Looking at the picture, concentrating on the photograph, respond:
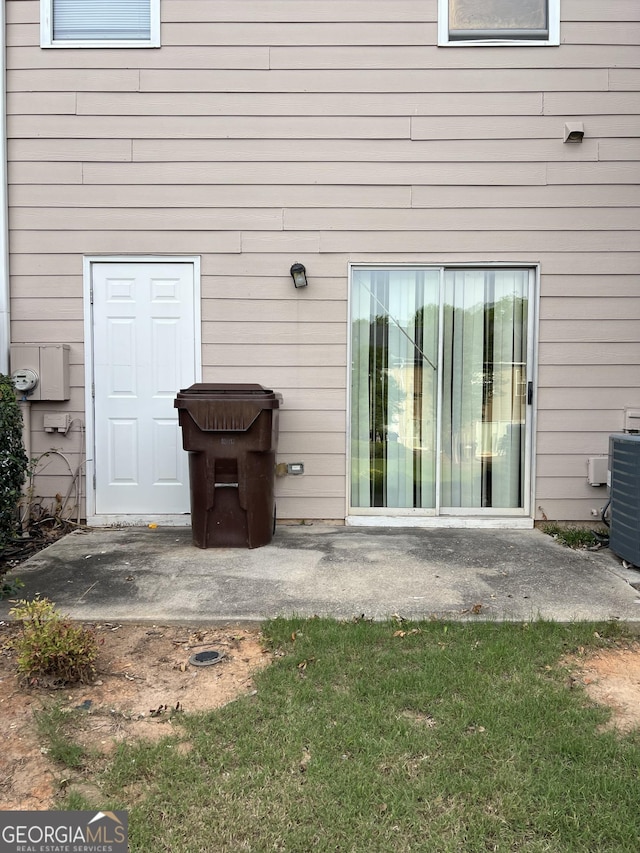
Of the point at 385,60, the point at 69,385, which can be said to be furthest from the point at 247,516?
the point at 385,60

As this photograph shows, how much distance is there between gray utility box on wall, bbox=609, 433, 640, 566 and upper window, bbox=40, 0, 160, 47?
4.61m

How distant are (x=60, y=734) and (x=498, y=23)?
5455 millimetres

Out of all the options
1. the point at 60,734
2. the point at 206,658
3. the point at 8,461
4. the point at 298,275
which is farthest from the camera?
the point at 298,275

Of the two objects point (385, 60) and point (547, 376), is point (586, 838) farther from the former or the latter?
point (385, 60)

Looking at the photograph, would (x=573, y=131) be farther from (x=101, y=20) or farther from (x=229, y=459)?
(x=101, y=20)

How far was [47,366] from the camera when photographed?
461 cm

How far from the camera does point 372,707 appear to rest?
208 centimetres

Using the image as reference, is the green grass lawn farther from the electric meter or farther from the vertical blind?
the vertical blind

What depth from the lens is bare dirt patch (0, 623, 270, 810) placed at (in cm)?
179

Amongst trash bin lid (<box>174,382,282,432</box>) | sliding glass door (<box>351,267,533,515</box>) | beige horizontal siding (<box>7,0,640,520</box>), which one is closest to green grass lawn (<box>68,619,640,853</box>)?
trash bin lid (<box>174,382,282,432</box>)

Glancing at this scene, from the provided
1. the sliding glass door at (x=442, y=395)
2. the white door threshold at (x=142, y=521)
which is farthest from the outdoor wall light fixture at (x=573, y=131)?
the white door threshold at (x=142, y=521)

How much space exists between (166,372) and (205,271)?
2.87 ft

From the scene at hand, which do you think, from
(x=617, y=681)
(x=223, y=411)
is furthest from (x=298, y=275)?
(x=617, y=681)

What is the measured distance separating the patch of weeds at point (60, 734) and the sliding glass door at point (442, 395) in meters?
2.97
